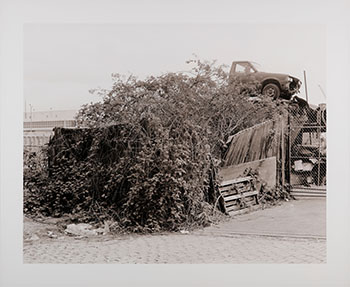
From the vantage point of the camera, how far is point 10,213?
4.32 meters

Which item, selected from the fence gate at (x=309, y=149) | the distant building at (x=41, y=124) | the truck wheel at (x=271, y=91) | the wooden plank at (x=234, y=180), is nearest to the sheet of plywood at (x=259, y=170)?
the wooden plank at (x=234, y=180)

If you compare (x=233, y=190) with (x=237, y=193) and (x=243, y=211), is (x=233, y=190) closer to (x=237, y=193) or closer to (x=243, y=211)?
(x=237, y=193)

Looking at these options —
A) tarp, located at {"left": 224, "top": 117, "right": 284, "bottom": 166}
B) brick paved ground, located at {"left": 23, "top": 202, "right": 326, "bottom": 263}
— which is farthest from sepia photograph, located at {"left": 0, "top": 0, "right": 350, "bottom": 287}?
tarp, located at {"left": 224, "top": 117, "right": 284, "bottom": 166}

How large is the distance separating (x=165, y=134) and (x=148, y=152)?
0.17 m

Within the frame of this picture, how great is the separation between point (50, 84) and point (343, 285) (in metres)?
2.46

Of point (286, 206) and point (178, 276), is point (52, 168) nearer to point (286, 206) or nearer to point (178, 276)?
point (178, 276)

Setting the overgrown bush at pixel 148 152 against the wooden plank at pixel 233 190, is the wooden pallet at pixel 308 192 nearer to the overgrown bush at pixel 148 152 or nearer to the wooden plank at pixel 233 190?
the wooden plank at pixel 233 190

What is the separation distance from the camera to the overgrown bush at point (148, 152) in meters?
4.32

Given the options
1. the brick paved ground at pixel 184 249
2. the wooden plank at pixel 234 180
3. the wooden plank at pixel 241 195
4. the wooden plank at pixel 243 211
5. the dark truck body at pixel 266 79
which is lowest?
the brick paved ground at pixel 184 249

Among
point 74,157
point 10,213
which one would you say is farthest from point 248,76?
point 10,213

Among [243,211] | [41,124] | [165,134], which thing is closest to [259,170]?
[243,211]

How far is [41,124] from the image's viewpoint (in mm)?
4301

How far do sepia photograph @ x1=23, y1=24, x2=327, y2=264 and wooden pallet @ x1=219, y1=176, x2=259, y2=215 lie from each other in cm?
4

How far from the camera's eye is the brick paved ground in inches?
170
